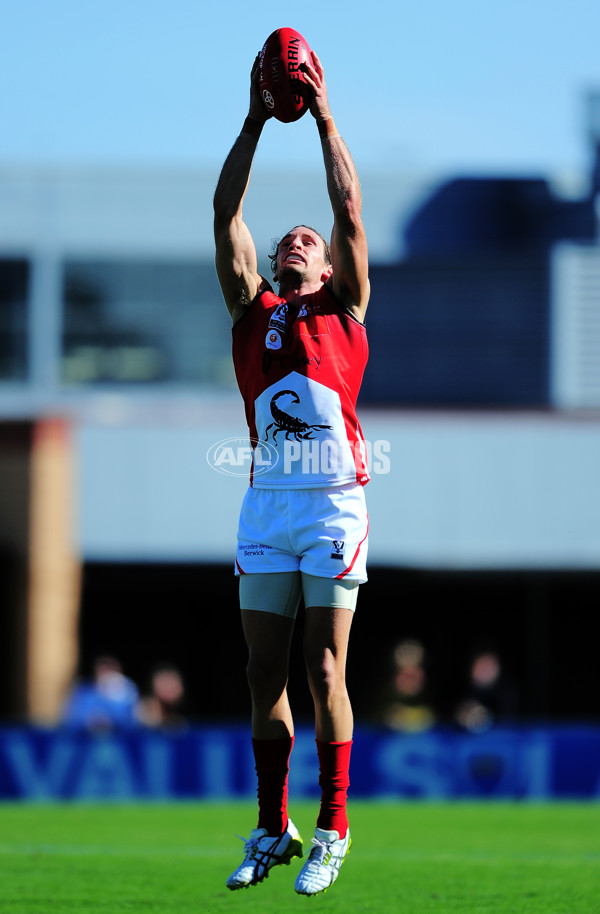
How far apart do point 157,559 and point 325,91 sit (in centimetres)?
1430

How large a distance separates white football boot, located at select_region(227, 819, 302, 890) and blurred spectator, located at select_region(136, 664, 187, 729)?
924 cm

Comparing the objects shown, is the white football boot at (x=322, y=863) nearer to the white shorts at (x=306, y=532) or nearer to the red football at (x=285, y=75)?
the white shorts at (x=306, y=532)

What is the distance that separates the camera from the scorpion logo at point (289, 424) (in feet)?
19.4

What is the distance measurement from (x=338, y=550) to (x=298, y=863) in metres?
3.47

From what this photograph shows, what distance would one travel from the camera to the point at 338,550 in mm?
5902

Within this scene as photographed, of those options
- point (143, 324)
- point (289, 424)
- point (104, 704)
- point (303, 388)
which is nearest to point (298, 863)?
point (289, 424)

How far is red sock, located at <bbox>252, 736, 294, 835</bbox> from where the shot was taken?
5996 millimetres

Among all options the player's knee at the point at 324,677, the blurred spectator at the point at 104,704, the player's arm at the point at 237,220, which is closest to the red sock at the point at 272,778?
the player's knee at the point at 324,677

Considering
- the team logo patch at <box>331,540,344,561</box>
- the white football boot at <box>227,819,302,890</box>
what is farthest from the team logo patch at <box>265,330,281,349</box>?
the white football boot at <box>227,819,302,890</box>

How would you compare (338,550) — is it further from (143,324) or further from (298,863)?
(143,324)

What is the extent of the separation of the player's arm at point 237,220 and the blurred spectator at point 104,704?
9.32m

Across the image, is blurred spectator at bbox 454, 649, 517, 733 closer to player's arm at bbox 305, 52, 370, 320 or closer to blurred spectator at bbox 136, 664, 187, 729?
blurred spectator at bbox 136, 664, 187, 729

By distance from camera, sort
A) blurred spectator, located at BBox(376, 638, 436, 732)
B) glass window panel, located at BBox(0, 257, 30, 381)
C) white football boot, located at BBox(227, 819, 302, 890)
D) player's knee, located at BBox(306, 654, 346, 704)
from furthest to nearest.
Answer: glass window panel, located at BBox(0, 257, 30, 381), blurred spectator, located at BBox(376, 638, 436, 732), player's knee, located at BBox(306, 654, 346, 704), white football boot, located at BBox(227, 819, 302, 890)

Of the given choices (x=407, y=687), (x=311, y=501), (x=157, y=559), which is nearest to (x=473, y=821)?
(x=407, y=687)
